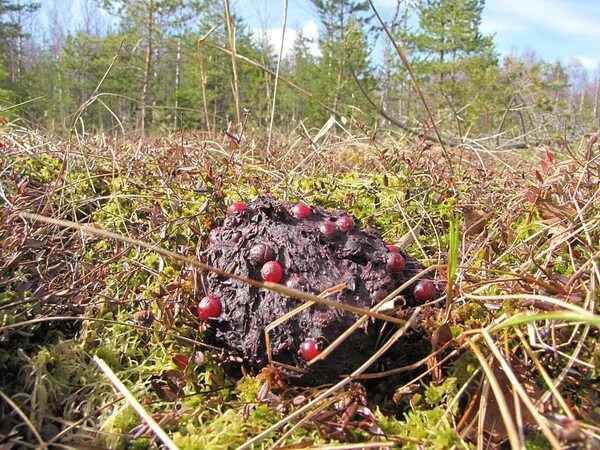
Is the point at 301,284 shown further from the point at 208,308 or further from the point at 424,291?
the point at 424,291

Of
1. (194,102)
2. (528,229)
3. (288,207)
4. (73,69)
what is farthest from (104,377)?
(73,69)

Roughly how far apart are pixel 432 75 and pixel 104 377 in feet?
75.4

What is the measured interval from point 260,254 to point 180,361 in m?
0.48

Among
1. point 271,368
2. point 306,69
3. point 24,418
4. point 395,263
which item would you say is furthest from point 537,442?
point 306,69

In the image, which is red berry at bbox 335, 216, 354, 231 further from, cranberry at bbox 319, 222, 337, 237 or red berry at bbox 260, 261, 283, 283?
red berry at bbox 260, 261, 283, 283

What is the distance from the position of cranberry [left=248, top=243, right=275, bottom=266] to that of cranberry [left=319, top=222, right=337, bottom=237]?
0.23 m

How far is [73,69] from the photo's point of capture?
27047 millimetres

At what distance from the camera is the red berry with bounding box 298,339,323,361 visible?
139cm

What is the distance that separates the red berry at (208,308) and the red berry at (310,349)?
36 cm

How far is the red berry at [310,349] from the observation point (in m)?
1.39

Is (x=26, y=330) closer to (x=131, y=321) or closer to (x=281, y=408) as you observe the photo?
(x=131, y=321)

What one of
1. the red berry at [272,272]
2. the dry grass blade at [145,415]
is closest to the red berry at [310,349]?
the red berry at [272,272]

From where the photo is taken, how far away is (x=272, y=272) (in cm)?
154

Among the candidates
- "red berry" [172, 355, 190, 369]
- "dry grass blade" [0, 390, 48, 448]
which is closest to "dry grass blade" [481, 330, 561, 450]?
"red berry" [172, 355, 190, 369]
